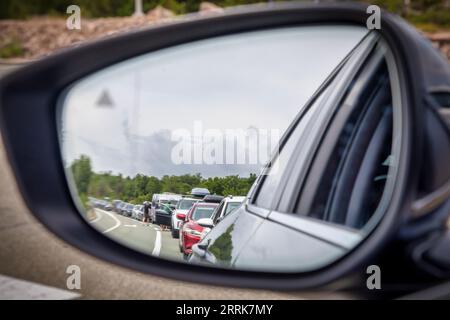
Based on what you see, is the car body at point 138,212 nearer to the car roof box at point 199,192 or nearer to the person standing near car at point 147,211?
the person standing near car at point 147,211

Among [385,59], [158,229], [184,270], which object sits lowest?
[184,270]

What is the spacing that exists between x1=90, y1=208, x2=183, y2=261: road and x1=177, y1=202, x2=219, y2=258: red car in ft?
0.12

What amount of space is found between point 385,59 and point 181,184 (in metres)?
0.69

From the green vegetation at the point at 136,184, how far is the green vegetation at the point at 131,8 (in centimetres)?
1193

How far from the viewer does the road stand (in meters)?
1.71

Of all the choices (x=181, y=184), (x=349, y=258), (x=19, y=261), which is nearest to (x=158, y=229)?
(x=181, y=184)

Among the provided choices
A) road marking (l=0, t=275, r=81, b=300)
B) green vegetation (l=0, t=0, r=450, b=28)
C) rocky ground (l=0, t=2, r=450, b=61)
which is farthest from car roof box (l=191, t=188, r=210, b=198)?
rocky ground (l=0, t=2, r=450, b=61)

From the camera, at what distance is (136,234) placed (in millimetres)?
1743

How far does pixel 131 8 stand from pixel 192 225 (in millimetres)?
21102

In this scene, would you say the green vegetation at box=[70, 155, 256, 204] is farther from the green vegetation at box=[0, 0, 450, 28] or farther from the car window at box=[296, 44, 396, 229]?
the green vegetation at box=[0, 0, 450, 28]

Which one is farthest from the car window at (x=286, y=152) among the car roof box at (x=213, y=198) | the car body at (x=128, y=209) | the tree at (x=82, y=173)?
the tree at (x=82, y=173)
